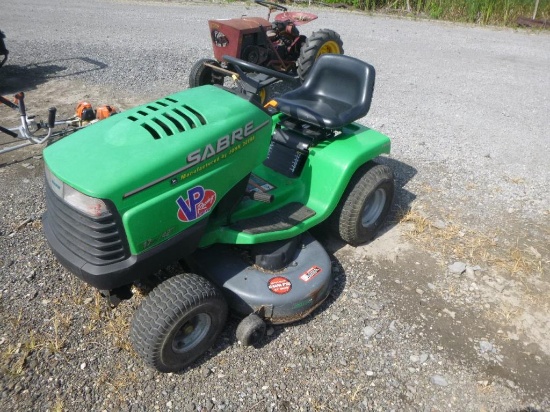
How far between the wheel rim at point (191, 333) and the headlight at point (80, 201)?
0.72 metres

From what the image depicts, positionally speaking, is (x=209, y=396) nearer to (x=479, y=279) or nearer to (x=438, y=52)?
(x=479, y=279)

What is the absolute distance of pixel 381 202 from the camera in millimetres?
3393

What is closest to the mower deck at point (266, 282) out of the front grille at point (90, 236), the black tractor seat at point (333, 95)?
the front grille at point (90, 236)

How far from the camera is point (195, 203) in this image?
223 cm

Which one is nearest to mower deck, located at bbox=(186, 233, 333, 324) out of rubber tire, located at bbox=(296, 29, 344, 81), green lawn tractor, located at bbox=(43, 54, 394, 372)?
green lawn tractor, located at bbox=(43, 54, 394, 372)

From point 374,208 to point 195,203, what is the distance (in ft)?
5.27

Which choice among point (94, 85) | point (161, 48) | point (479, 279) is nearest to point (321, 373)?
point (479, 279)

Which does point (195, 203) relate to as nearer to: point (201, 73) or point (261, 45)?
point (201, 73)

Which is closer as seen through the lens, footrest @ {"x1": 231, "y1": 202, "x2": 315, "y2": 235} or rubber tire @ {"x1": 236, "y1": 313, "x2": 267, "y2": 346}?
rubber tire @ {"x1": 236, "y1": 313, "x2": 267, "y2": 346}

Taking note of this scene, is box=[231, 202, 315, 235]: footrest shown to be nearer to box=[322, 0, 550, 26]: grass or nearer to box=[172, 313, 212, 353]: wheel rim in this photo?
box=[172, 313, 212, 353]: wheel rim

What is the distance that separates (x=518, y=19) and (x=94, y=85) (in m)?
9.76

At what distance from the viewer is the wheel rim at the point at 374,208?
3.32 m

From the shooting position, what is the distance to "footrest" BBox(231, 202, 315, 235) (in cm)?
257

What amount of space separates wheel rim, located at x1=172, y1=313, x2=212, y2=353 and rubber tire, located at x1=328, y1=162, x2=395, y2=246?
3.77ft
